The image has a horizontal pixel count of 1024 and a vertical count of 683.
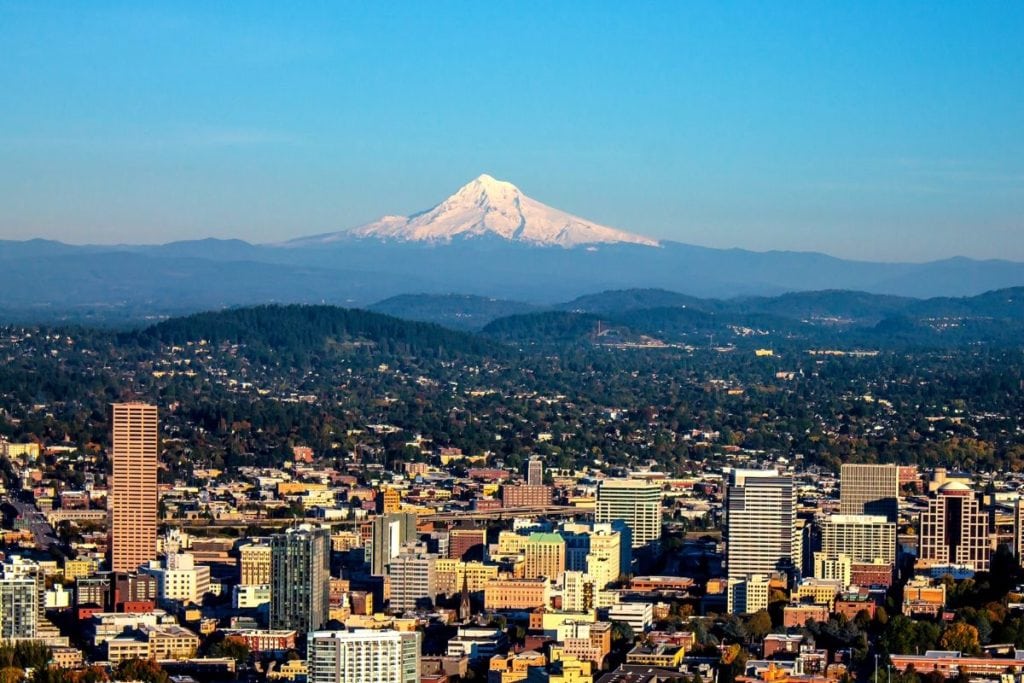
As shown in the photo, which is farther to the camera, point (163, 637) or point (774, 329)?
point (774, 329)

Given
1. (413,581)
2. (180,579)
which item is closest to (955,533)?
(413,581)

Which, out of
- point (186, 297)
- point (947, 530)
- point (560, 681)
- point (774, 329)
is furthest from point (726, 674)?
point (186, 297)

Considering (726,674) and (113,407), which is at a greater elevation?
(113,407)

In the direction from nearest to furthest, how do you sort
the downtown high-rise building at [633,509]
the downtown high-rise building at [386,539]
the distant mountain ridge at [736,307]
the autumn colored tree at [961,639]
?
the autumn colored tree at [961,639], the downtown high-rise building at [386,539], the downtown high-rise building at [633,509], the distant mountain ridge at [736,307]

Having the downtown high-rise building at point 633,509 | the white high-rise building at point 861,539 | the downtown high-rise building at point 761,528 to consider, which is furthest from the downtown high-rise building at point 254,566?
the white high-rise building at point 861,539

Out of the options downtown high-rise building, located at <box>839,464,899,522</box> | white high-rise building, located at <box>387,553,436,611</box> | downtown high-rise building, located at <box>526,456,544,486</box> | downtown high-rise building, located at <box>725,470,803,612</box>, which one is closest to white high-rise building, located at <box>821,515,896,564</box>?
downtown high-rise building, located at <box>725,470,803,612</box>

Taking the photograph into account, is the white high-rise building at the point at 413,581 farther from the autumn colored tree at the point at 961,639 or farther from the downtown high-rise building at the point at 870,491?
the downtown high-rise building at the point at 870,491

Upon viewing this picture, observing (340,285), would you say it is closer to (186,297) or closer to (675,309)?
(186,297)
